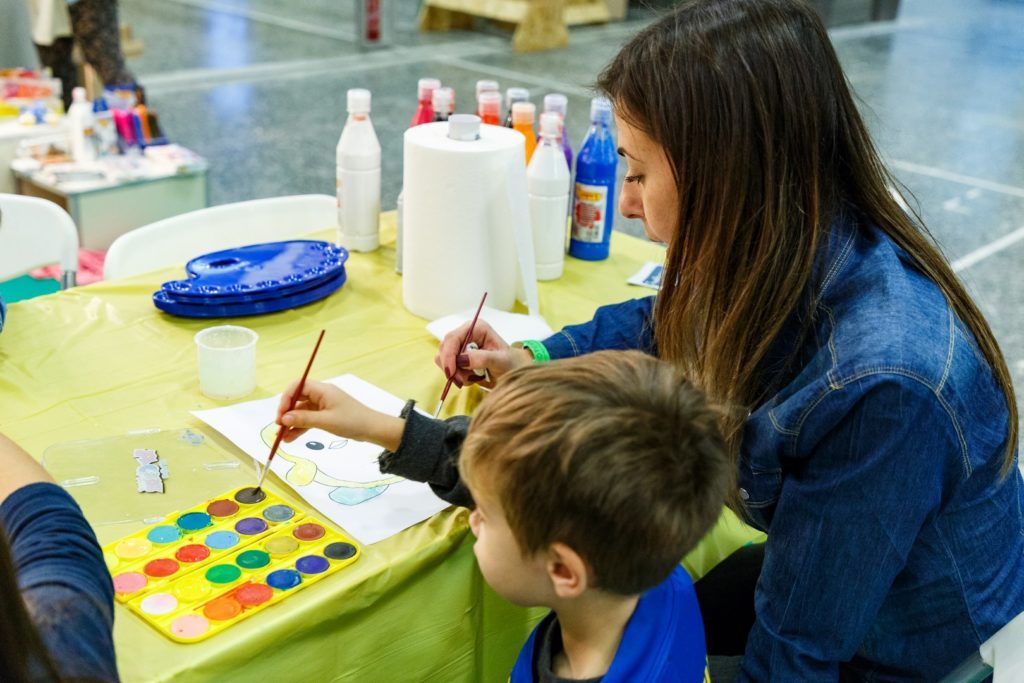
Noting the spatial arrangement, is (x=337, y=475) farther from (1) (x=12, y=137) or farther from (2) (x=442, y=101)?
(1) (x=12, y=137)

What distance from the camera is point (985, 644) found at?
3.17ft

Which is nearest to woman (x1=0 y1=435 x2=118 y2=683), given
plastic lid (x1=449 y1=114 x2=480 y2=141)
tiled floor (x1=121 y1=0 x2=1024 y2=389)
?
plastic lid (x1=449 y1=114 x2=480 y2=141)

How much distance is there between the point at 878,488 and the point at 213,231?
143 centimetres

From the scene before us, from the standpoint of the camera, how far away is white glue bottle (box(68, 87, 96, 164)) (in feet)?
8.85

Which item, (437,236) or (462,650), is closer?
(462,650)

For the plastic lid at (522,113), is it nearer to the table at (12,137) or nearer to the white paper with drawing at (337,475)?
the white paper with drawing at (337,475)

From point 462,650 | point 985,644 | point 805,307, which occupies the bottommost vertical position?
point 462,650

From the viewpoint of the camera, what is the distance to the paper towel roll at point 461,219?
152cm

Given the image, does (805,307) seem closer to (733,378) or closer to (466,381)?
(733,378)

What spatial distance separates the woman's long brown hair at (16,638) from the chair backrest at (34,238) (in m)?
1.42

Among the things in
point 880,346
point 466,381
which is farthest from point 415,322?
point 880,346

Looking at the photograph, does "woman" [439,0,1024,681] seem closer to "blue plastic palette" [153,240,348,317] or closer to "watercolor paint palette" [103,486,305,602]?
"watercolor paint palette" [103,486,305,602]

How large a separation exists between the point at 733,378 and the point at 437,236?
631mm

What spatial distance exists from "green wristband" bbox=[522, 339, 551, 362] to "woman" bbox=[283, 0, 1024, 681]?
351 millimetres
